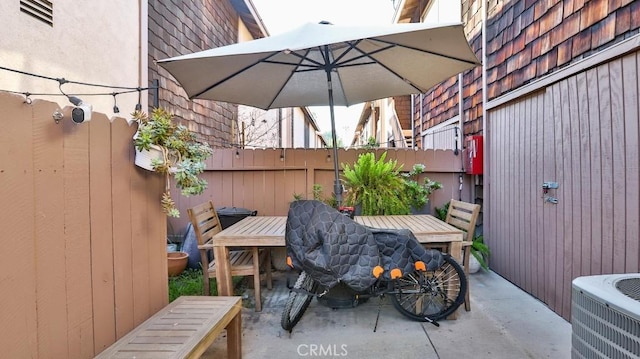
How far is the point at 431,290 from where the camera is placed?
2.62 meters

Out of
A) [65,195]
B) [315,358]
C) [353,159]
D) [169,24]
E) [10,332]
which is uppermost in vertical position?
[169,24]

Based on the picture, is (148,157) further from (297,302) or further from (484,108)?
(484,108)

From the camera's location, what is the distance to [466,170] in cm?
438

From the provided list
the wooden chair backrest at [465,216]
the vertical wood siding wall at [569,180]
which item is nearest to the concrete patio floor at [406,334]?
the vertical wood siding wall at [569,180]

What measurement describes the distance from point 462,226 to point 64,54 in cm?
348

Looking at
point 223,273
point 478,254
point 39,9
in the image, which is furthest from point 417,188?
point 39,9

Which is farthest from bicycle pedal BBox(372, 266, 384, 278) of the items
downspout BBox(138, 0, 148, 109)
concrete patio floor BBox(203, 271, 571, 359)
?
downspout BBox(138, 0, 148, 109)

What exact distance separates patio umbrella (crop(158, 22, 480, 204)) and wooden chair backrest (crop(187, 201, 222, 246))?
1.05m

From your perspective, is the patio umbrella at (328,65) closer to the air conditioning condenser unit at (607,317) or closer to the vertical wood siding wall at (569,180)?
the vertical wood siding wall at (569,180)

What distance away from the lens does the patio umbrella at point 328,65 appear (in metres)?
2.29

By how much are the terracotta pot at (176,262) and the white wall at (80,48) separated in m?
1.51

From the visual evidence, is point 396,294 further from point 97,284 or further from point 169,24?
point 169,24

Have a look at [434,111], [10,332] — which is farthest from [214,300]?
[434,111]

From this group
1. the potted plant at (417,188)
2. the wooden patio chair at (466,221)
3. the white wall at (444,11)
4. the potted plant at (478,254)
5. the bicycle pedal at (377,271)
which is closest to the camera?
the bicycle pedal at (377,271)
